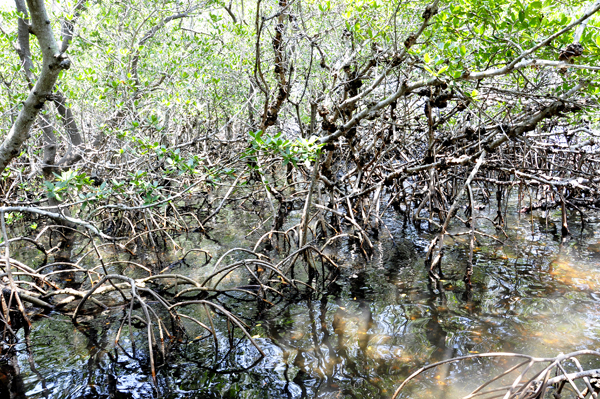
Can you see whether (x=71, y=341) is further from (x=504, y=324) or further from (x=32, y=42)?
(x=32, y=42)

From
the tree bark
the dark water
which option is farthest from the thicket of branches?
the dark water

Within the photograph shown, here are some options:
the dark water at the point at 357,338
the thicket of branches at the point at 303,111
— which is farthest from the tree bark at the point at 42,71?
the dark water at the point at 357,338

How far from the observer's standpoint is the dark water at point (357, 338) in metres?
3.22

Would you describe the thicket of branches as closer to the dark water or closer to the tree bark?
the tree bark

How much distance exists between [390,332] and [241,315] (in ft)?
5.10

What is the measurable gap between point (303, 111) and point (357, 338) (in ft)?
17.9

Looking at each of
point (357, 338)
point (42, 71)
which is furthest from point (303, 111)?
point (42, 71)

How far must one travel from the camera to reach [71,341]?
13.0ft

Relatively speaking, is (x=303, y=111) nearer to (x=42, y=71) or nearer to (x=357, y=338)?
(x=357, y=338)

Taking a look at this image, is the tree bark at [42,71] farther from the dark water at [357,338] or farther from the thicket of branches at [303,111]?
the dark water at [357,338]

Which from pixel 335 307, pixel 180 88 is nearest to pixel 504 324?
pixel 335 307

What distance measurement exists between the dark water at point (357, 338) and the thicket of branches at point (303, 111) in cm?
32

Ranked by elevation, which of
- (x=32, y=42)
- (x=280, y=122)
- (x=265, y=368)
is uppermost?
(x=32, y=42)

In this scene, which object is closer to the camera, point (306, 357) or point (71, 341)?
point (306, 357)
